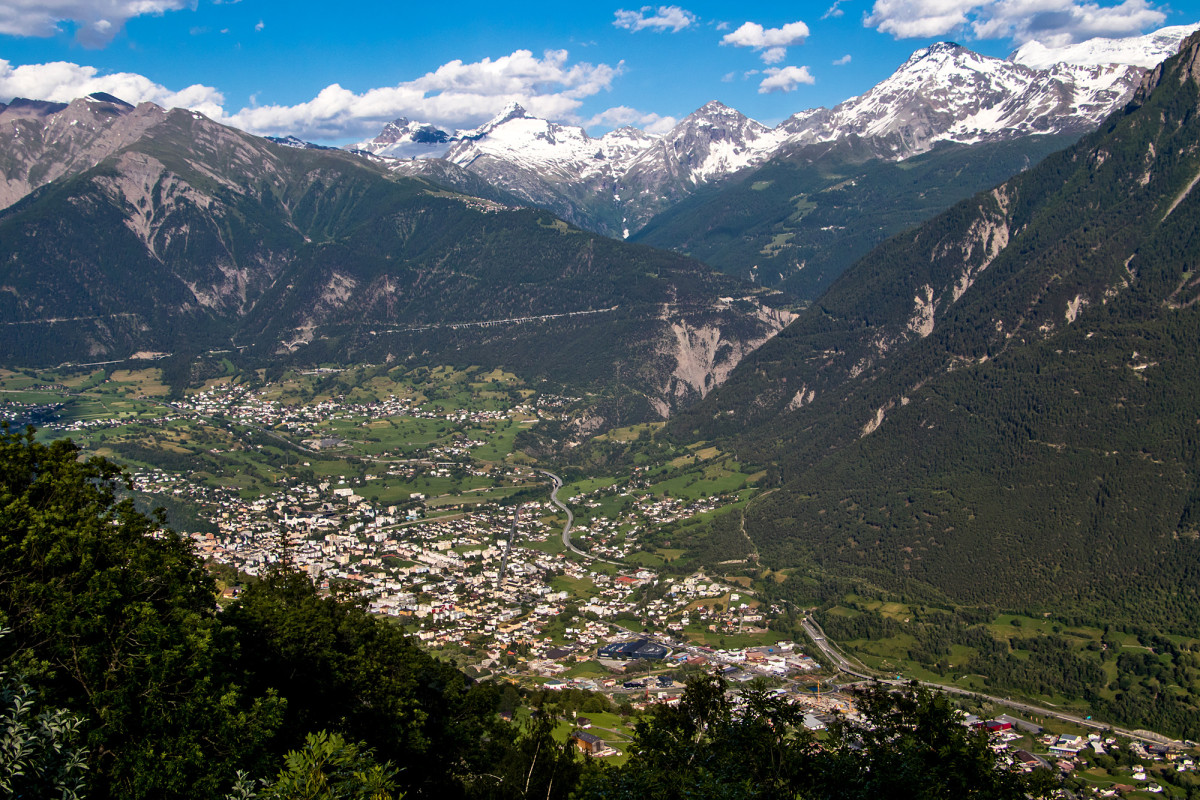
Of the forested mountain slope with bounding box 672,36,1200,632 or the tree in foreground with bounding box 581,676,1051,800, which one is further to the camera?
the forested mountain slope with bounding box 672,36,1200,632

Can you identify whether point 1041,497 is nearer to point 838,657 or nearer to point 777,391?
point 838,657

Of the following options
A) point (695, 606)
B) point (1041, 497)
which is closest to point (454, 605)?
point (695, 606)

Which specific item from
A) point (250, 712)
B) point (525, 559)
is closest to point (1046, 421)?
point (525, 559)

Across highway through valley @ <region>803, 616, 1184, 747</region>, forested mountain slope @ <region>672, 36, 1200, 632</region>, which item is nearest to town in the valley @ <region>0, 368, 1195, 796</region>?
highway through valley @ <region>803, 616, 1184, 747</region>

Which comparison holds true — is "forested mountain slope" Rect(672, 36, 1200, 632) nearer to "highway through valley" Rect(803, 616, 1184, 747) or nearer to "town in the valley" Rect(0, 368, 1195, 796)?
"highway through valley" Rect(803, 616, 1184, 747)

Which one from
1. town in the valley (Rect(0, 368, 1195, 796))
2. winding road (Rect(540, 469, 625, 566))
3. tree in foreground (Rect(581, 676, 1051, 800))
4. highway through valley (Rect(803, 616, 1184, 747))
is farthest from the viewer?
winding road (Rect(540, 469, 625, 566))

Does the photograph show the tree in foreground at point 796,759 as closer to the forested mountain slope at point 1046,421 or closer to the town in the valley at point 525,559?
the town in the valley at point 525,559

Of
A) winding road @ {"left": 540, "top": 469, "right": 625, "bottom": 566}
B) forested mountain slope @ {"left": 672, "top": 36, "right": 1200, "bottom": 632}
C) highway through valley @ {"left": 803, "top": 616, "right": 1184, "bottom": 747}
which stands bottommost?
highway through valley @ {"left": 803, "top": 616, "right": 1184, "bottom": 747}
